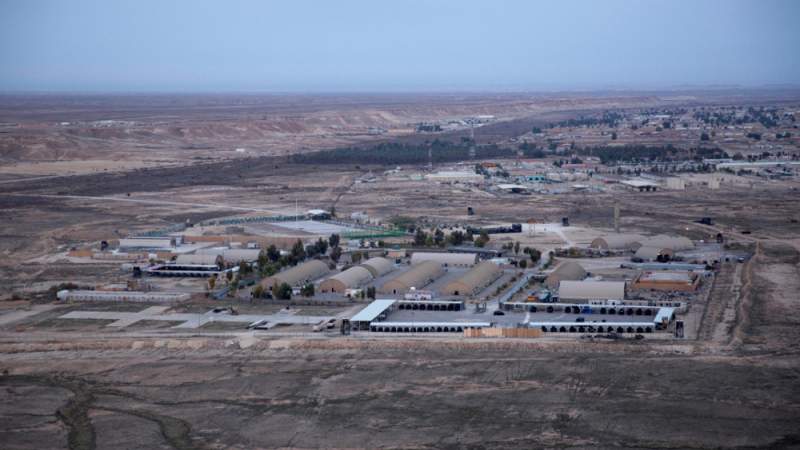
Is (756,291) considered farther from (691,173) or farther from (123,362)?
(691,173)

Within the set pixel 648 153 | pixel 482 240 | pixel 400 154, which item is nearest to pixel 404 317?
pixel 482 240

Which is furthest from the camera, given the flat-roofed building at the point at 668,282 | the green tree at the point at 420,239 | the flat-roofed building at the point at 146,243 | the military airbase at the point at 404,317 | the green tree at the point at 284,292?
the flat-roofed building at the point at 146,243

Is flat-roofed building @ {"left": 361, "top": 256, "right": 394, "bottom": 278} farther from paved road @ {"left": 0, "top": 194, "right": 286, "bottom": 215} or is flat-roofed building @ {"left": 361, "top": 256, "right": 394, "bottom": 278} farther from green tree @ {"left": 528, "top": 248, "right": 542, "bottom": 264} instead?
paved road @ {"left": 0, "top": 194, "right": 286, "bottom": 215}

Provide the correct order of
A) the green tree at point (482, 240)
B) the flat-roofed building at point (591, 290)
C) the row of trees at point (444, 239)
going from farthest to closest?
the row of trees at point (444, 239)
the green tree at point (482, 240)
the flat-roofed building at point (591, 290)

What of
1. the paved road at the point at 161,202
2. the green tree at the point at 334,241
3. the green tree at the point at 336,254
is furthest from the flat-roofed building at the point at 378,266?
the paved road at the point at 161,202

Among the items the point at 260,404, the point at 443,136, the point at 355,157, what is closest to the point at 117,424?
the point at 260,404

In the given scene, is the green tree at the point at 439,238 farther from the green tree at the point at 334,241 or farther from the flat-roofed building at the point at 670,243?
the flat-roofed building at the point at 670,243

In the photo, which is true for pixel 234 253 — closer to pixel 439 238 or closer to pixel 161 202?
pixel 439 238
